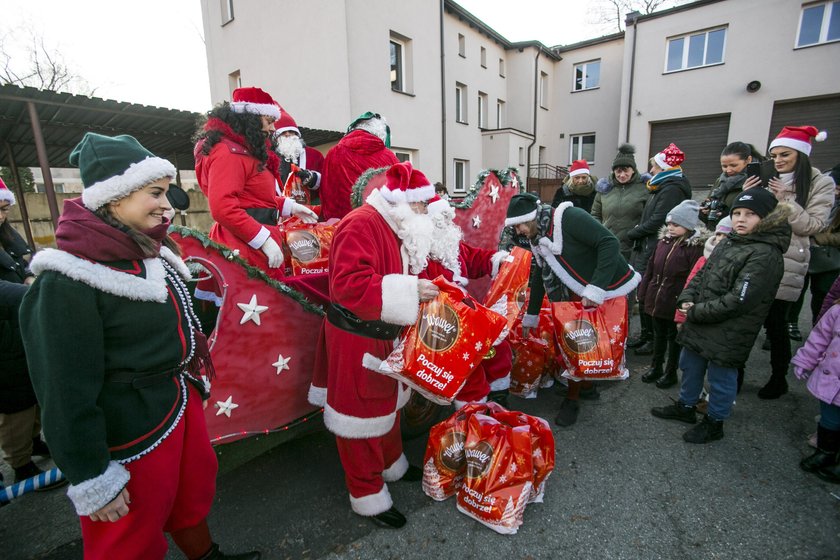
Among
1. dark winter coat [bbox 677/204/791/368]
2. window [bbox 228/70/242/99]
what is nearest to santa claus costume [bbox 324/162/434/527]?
dark winter coat [bbox 677/204/791/368]

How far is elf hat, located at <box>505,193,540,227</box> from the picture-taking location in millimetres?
3088

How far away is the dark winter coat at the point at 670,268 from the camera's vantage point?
365cm

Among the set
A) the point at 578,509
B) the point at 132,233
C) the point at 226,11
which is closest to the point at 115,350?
the point at 132,233

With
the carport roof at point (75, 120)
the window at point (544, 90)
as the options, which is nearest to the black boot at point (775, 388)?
the carport roof at point (75, 120)

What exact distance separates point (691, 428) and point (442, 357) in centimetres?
233

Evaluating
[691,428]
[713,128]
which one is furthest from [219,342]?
[713,128]

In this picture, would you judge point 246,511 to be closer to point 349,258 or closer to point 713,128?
point 349,258

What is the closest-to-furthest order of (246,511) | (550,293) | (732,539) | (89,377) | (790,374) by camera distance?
(89,377)
(732,539)
(246,511)
(550,293)
(790,374)

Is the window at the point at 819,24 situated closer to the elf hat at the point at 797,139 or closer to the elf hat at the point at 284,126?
the elf hat at the point at 797,139

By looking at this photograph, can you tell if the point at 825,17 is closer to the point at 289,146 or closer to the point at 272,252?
the point at 289,146

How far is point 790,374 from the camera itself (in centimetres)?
395

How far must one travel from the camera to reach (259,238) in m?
2.49

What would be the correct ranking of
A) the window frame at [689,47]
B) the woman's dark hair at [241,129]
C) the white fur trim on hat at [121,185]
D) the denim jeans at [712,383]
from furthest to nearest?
the window frame at [689,47], the denim jeans at [712,383], the woman's dark hair at [241,129], the white fur trim on hat at [121,185]

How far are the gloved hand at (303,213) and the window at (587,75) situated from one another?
20899mm
